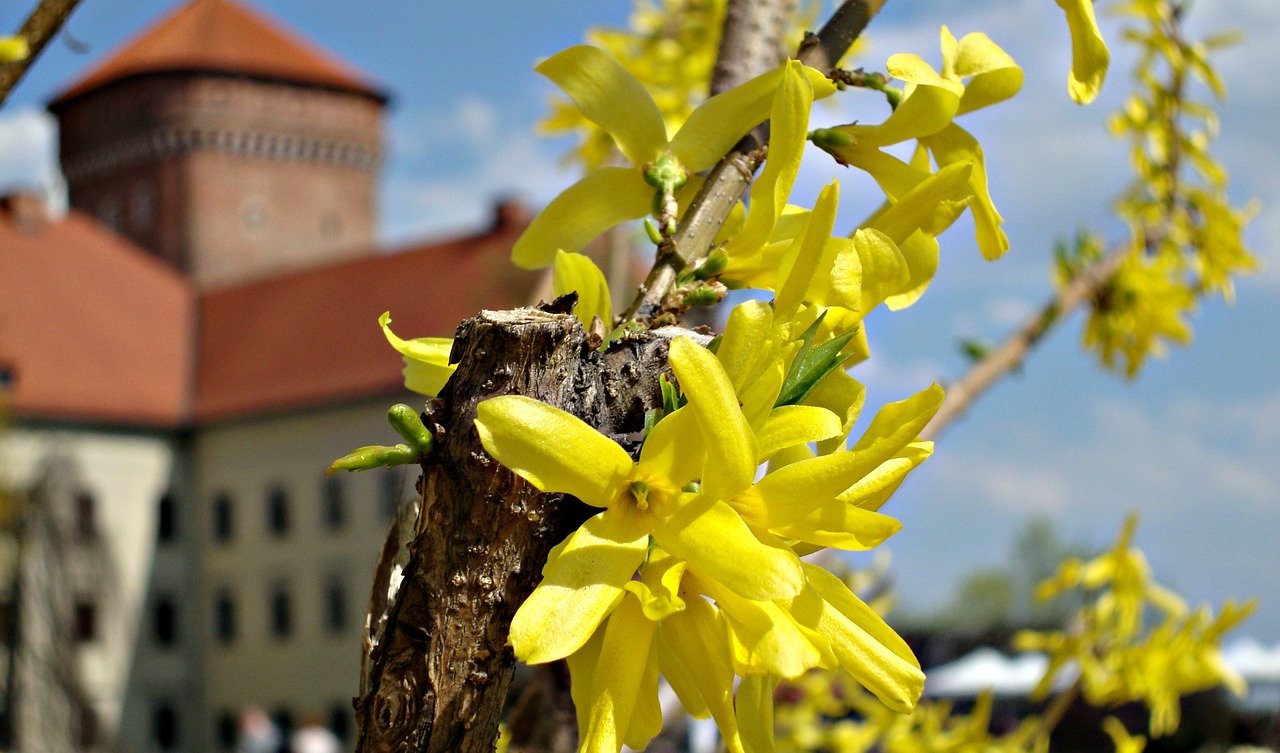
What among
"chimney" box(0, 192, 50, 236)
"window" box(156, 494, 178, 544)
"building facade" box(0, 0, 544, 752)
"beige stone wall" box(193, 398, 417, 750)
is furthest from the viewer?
"chimney" box(0, 192, 50, 236)

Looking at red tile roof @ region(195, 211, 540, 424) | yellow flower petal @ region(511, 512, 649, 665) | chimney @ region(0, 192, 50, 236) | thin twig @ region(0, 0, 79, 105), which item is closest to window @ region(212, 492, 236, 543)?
red tile roof @ region(195, 211, 540, 424)

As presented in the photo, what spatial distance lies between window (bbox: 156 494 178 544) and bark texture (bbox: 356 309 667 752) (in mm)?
32082

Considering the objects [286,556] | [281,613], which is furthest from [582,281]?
[281,613]

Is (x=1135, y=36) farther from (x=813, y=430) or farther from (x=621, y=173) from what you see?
(x=813, y=430)

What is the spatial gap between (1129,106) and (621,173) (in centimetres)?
181

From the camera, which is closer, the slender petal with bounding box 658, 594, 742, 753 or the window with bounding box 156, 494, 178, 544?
the slender petal with bounding box 658, 594, 742, 753

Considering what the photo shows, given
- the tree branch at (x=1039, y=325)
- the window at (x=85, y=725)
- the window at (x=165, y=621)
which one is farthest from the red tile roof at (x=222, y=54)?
the tree branch at (x=1039, y=325)

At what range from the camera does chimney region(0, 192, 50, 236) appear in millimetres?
32688

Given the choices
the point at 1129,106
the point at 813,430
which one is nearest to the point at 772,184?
the point at 813,430

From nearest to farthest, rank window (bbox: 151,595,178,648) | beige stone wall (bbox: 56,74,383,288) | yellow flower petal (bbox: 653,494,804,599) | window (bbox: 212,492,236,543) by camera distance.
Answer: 1. yellow flower petal (bbox: 653,494,804,599)
2. window (bbox: 151,595,178,648)
3. window (bbox: 212,492,236,543)
4. beige stone wall (bbox: 56,74,383,288)

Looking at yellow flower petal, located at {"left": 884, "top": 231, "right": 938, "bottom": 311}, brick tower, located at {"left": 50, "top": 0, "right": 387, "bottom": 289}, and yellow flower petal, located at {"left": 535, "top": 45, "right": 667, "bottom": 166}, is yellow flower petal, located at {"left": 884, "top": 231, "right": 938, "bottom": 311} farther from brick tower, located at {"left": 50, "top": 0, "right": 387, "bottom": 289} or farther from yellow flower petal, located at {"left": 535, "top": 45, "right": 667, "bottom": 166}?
brick tower, located at {"left": 50, "top": 0, "right": 387, "bottom": 289}

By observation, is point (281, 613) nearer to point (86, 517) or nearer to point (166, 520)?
point (166, 520)

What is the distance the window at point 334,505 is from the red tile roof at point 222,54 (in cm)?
1451

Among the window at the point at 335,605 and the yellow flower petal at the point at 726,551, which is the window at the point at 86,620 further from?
the yellow flower petal at the point at 726,551
